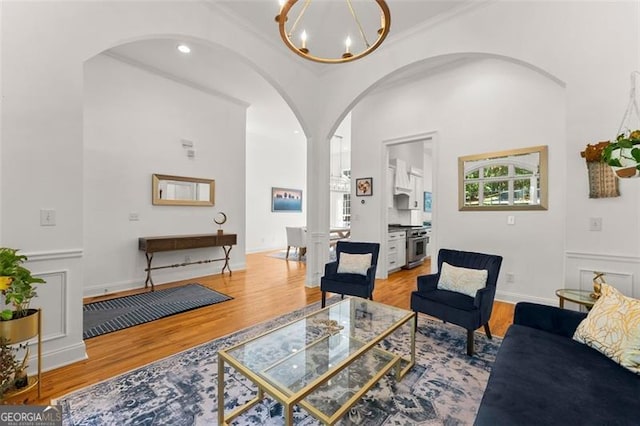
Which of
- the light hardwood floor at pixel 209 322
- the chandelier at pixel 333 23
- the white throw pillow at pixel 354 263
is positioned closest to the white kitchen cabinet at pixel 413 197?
the light hardwood floor at pixel 209 322

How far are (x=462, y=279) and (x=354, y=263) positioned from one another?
117 cm

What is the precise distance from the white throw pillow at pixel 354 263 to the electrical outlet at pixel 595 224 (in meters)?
1.98

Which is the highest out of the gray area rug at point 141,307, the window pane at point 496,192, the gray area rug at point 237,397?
Result: the window pane at point 496,192

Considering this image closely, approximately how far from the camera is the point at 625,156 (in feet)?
5.11

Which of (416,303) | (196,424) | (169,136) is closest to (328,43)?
(169,136)

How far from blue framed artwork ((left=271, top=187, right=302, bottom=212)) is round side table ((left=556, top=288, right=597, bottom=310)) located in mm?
6877

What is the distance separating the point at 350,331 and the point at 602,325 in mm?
1492

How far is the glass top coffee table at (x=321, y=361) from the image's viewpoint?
4.56 feet

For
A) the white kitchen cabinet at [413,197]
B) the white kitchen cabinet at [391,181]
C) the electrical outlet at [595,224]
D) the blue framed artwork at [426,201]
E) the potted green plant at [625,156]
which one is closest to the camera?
the potted green plant at [625,156]

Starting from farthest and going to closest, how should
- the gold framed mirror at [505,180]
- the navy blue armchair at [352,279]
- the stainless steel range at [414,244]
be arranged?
the stainless steel range at [414,244], the gold framed mirror at [505,180], the navy blue armchair at [352,279]

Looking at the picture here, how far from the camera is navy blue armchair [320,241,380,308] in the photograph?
9.93 ft

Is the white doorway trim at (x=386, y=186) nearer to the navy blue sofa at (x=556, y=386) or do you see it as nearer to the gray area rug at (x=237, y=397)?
the gray area rug at (x=237, y=397)

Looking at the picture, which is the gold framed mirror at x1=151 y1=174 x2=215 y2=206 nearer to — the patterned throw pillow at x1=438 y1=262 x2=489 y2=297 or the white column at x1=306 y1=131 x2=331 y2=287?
the white column at x1=306 y1=131 x2=331 y2=287

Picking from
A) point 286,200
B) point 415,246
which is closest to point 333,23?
point 415,246
